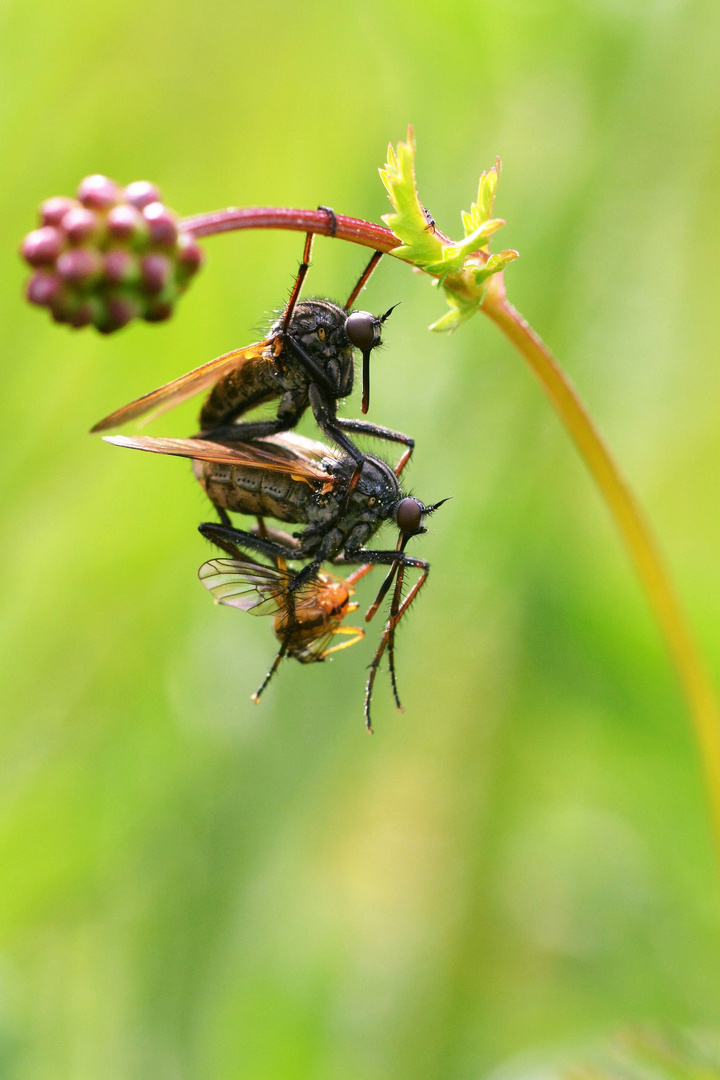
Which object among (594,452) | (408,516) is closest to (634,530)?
(594,452)

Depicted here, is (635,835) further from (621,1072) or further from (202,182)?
(202,182)

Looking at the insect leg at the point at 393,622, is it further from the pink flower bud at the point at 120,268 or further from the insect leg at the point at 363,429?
the pink flower bud at the point at 120,268

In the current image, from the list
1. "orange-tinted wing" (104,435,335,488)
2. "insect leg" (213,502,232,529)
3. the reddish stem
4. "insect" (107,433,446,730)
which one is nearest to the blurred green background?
"insect leg" (213,502,232,529)

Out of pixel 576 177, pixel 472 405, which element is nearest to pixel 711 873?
pixel 472 405

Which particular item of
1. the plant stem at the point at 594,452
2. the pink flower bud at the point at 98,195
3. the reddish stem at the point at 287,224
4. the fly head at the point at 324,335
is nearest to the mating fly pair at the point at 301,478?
the fly head at the point at 324,335

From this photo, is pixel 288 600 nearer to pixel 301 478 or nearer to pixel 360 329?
pixel 301 478

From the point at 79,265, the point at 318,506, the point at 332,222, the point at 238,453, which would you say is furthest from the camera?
the point at 318,506
